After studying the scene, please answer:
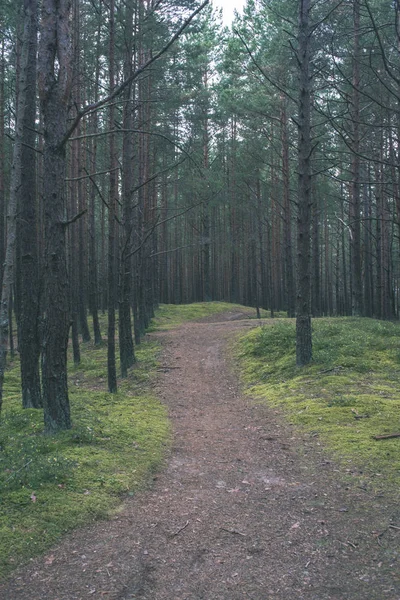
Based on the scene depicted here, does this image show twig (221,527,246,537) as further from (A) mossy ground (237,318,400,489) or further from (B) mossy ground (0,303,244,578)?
(A) mossy ground (237,318,400,489)

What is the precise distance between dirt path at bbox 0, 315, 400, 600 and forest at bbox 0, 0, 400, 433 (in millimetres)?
2340

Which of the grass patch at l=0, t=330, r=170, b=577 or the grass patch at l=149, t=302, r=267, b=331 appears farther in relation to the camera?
the grass patch at l=149, t=302, r=267, b=331

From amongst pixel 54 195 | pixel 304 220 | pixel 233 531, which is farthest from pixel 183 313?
pixel 233 531

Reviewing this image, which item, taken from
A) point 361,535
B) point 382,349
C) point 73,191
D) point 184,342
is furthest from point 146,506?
point 73,191

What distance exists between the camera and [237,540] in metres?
4.15

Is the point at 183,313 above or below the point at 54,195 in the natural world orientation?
below

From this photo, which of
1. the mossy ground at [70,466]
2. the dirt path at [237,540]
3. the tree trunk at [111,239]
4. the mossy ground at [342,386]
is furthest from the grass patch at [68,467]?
the mossy ground at [342,386]

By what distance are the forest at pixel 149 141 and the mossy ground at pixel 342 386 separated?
1110 millimetres

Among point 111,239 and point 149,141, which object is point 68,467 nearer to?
point 111,239

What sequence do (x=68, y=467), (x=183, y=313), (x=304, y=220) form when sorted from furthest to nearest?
1. (x=183, y=313)
2. (x=304, y=220)
3. (x=68, y=467)


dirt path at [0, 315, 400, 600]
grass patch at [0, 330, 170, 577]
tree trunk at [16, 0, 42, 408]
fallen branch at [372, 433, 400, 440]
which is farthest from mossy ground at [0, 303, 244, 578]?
fallen branch at [372, 433, 400, 440]

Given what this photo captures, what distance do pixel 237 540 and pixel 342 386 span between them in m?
5.58

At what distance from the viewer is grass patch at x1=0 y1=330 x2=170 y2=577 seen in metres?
4.11

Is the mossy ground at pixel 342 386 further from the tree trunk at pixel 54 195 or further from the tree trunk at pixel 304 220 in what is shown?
the tree trunk at pixel 54 195
